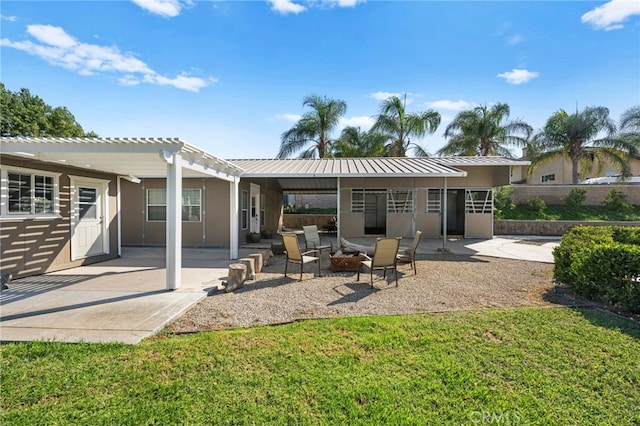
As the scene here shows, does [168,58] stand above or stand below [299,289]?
above

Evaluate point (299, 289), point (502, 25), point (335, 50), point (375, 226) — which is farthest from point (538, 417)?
point (375, 226)

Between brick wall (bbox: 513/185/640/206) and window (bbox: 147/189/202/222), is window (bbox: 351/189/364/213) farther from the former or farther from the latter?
brick wall (bbox: 513/185/640/206)

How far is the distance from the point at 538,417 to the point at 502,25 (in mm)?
10584

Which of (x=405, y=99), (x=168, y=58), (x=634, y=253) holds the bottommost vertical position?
(x=634, y=253)

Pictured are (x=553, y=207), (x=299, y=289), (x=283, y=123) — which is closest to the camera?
(x=299, y=289)

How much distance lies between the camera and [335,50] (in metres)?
11.1

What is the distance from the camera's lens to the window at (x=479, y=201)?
1382cm

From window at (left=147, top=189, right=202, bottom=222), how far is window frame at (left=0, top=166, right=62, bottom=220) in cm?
435

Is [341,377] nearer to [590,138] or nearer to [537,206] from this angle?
[537,206]

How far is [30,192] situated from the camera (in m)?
6.39

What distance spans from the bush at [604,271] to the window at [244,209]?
9.65 metres

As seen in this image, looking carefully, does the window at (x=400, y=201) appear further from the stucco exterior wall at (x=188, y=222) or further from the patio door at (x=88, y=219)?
the patio door at (x=88, y=219)

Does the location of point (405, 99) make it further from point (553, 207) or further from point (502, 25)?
point (553, 207)

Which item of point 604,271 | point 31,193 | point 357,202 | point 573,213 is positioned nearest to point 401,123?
point 357,202
